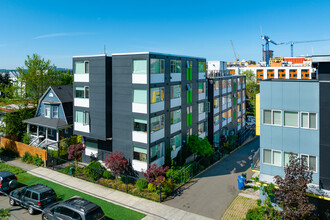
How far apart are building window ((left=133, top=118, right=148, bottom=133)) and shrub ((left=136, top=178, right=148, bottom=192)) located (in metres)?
4.44

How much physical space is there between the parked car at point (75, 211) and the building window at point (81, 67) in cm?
1447

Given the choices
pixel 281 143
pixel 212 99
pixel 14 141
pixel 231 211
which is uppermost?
pixel 212 99

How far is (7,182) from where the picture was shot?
72.7 feet

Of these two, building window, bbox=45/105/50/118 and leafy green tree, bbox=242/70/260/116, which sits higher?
leafy green tree, bbox=242/70/260/116

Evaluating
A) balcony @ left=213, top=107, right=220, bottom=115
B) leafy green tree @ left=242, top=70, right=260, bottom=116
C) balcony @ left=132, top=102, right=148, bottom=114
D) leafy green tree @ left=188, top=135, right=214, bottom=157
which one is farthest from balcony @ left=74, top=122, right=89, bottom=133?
leafy green tree @ left=242, top=70, right=260, bottom=116

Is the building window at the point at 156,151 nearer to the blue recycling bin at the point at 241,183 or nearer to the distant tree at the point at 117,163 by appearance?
the distant tree at the point at 117,163

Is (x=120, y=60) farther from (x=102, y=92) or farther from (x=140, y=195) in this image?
(x=140, y=195)

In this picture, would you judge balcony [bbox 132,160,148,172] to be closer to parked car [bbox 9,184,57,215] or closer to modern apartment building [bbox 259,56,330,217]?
parked car [bbox 9,184,57,215]

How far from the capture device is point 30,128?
3641 centimetres

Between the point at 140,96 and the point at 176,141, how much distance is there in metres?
7.73

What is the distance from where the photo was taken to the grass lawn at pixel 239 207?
18.6 m

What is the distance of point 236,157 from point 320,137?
62.9ft

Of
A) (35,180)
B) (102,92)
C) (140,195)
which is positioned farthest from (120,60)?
(35,180)

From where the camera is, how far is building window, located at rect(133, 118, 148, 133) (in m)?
23.5
